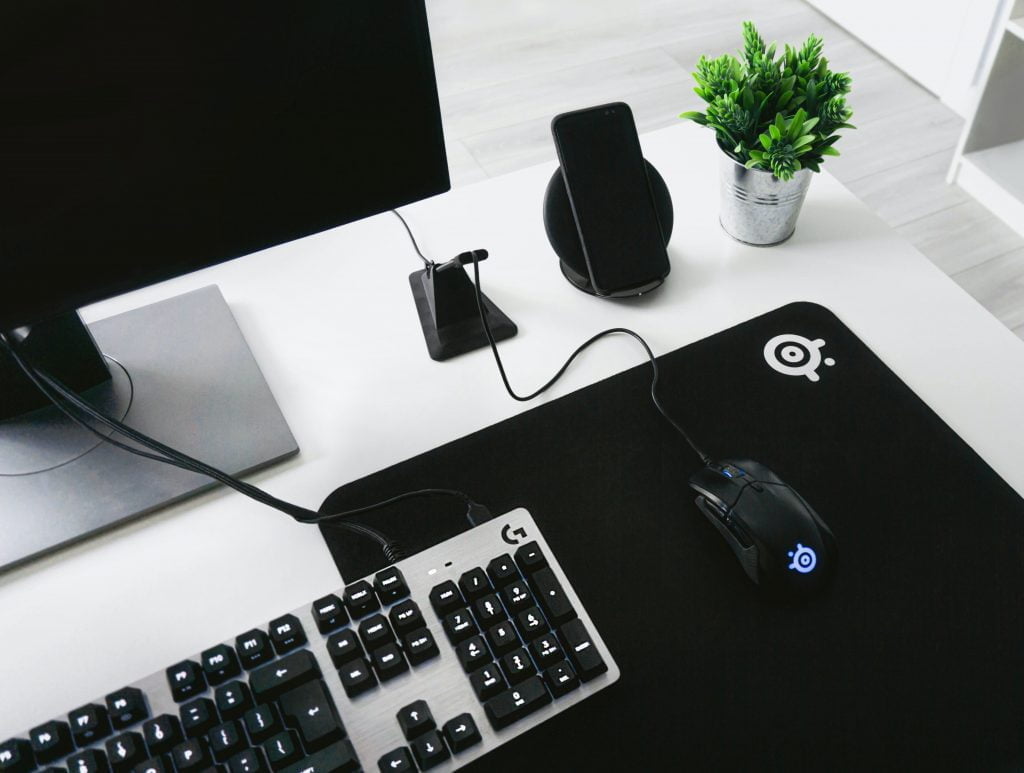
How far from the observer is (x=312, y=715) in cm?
52

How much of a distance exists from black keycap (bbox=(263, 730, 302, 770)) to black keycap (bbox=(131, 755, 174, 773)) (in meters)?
0.06

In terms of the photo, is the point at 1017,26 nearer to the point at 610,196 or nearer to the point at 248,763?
the point at 610,196

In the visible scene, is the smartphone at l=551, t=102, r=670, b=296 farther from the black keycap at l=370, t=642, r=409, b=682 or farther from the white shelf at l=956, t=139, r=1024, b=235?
the white shelf at l=956, t=139, r=1024, b=235

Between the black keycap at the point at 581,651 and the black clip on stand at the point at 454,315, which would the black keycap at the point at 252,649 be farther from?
the black clip on stand at the point at 454,315

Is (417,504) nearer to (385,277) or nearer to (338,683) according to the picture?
(338,683)

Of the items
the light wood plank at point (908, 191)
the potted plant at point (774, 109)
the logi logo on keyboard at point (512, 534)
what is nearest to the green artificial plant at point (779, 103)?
the potted plant at point (774, 109)

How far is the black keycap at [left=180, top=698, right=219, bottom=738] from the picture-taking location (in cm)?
51

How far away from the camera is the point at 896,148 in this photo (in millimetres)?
1917

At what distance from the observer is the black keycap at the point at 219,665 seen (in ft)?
1.74

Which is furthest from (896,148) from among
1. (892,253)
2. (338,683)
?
(338,683)

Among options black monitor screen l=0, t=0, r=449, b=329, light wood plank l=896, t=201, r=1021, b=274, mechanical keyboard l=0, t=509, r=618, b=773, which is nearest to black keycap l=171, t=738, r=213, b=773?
mechanical keyboard l=0, t=509, r=618, b=773

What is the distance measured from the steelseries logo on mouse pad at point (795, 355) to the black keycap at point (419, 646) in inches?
15.2

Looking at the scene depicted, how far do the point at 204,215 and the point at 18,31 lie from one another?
0.16 metres

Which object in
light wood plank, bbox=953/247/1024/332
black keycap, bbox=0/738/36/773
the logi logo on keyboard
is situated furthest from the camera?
light wood plank, bbox=953/247/1024/332
